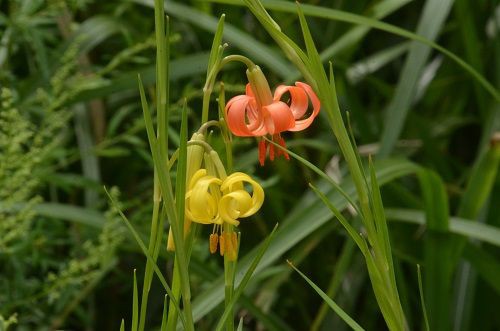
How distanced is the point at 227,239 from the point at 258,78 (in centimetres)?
12

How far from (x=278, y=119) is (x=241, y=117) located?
3cm

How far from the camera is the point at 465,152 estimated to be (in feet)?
7.41

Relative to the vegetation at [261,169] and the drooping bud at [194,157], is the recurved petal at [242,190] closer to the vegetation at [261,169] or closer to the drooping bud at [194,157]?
the drooping bud at [194,157]

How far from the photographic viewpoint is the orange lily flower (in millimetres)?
662

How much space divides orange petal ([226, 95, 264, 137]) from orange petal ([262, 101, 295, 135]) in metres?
0.01

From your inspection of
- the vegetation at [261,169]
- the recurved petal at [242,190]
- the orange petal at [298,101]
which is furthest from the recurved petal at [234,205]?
the vegetation at [261,169]

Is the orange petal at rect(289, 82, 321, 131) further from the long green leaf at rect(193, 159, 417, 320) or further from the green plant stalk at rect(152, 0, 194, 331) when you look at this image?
the long green leaf at rect(193, 159, 417, 320)

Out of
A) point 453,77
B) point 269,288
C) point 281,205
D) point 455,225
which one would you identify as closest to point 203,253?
point 269,288

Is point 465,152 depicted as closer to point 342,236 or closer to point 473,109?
point 473,109

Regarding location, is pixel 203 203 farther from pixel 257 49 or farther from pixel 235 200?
pixel 257 49

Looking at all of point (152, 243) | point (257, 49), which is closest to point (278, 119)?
point (152, 243)

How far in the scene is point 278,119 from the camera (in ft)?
2.18

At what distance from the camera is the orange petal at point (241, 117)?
2.16 feet

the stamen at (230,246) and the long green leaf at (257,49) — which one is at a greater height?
the stamen at (230,246)
